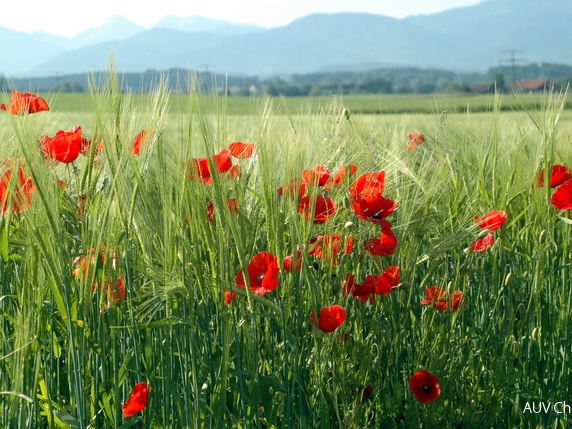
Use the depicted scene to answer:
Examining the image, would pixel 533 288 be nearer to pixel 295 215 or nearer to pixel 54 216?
pixel 295 215

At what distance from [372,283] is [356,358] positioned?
0.18 meters

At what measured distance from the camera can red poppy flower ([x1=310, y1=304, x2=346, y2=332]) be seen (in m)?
1.18

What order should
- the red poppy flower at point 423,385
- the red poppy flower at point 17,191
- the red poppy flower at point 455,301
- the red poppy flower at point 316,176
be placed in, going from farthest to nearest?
the red poppy flower at point 455,301 < the red poppy flower at point 423,385 < the red poppy flower at point 316,176 < the red poppy flower at point 17,191

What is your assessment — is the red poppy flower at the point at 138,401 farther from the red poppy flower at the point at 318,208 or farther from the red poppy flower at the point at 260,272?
the red poppy flower at the point at 318,208

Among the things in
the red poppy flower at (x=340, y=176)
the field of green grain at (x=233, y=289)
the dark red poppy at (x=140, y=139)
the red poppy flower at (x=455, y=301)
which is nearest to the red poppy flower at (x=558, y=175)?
the field of green grain at (x=233, y=289)

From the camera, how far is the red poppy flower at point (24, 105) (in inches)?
51.3

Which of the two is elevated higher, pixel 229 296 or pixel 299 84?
pixel 229 296

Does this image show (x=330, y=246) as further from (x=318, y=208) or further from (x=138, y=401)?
(x=138, y=401)

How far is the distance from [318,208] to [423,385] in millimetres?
374

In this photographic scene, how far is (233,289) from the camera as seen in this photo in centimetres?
115

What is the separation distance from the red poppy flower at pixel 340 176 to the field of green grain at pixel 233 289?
10 mm

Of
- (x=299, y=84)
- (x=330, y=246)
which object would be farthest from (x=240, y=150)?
(x=299, y=84)

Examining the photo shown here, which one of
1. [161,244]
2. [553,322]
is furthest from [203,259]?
[553,322]

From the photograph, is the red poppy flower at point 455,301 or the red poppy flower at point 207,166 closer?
the red poppy flower at point 207,166
